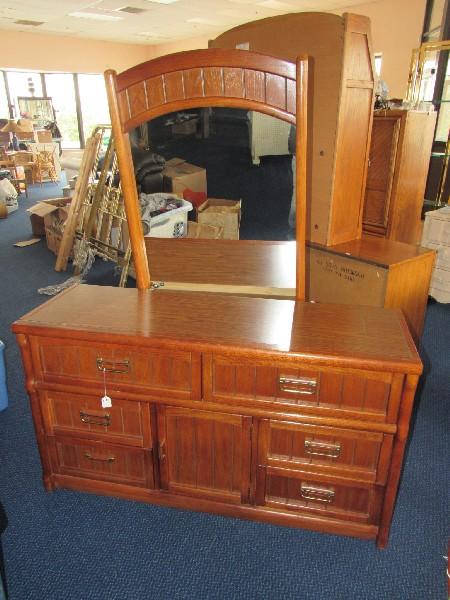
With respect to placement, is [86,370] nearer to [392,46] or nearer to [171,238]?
[171,238]

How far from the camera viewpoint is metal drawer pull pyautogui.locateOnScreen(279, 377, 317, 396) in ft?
3.82

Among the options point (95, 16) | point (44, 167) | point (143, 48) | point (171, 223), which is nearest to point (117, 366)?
point (171, 223)

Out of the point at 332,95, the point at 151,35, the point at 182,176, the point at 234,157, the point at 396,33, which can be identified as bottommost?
the point at 182,176

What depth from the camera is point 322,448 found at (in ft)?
4.09

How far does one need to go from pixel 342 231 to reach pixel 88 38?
10240 millimetres

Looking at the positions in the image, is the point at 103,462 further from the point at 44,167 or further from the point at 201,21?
the point at 201,21

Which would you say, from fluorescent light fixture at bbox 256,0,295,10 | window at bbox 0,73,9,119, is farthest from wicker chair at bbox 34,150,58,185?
fluorescent light fixture at bbox 256,0,295,10

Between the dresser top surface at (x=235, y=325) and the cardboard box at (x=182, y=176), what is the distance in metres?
0.82

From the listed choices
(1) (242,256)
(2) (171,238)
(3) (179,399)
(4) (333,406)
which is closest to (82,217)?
(2) (171,238)

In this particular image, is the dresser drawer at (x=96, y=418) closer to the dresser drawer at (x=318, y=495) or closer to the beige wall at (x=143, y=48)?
the dresser drawer at (x=318, y=495)

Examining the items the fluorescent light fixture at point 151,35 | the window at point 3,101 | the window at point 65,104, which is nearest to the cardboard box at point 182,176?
the fluorescent light fixture at point 151,35

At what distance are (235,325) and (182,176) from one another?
1206mm

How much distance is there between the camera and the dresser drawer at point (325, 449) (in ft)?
3.96

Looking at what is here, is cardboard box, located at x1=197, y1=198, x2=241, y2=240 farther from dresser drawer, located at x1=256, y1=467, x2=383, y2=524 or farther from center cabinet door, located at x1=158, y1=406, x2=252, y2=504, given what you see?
dresser drawer, located at x1=256, y1=467, x2=383, y2=524
